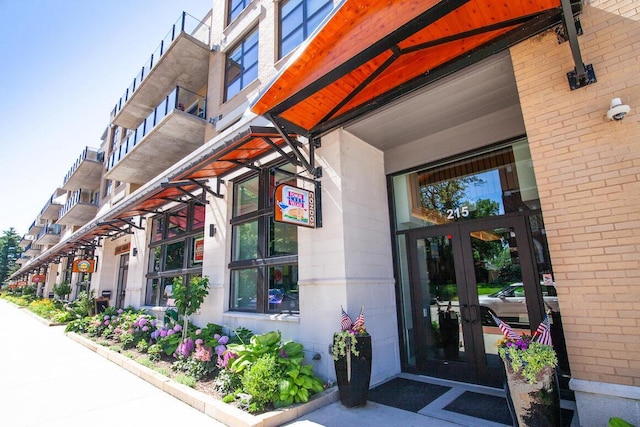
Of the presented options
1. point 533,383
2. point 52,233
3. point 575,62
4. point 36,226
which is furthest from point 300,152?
point 36,226

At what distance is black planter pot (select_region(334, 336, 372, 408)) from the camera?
4.45 meters

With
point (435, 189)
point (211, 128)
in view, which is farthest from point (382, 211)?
point (211, 128)

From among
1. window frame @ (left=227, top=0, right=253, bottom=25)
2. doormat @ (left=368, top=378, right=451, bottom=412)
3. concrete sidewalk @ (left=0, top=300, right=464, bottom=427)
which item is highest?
window frame @ (left=227, top=0, right=253, bottom=25)

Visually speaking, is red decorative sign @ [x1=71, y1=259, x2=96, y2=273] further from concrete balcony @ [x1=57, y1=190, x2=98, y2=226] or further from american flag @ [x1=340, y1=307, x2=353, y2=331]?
american flag @ [x1=340, y1=307, x2=353, y2=331]

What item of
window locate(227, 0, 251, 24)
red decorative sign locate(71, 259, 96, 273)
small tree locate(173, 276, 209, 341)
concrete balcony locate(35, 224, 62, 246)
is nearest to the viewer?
small tree locate(173, 276, 209, 341)

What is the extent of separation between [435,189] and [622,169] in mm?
3264

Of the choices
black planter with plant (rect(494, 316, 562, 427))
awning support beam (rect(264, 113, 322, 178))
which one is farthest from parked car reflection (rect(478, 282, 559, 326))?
awning support beam (rect(264, 113, 322, 178))

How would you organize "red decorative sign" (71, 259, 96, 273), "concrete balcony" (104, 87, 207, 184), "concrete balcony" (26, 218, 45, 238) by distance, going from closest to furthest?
"concrete balcony" (104, 87, 207, 184) → "red decorative sign" (71, 259, 96, 273) → "concrete balcony" (26, 218, 45, 238)

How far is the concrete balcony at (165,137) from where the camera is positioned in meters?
10.9

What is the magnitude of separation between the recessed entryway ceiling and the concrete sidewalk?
4604 millimetres

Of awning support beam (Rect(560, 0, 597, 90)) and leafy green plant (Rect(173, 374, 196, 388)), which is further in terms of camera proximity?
leafy green plant (Rect(173, 374, 196, 388))

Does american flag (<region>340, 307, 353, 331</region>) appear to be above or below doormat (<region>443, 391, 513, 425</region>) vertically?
above

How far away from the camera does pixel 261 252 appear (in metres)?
7.32

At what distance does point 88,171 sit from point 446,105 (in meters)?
26.3
